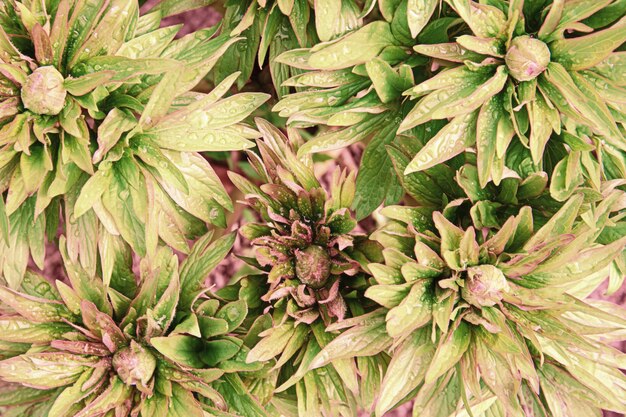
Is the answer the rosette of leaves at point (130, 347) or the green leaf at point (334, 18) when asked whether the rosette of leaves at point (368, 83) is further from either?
the rosette of leaves at point (130, 347)

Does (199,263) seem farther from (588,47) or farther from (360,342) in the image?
(588,47)

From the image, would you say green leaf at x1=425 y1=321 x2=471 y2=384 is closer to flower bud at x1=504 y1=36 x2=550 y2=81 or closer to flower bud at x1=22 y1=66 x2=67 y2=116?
flower bud at x1=504 y1=36 x2=550 y2=81

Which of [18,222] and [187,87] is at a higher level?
[187,87]

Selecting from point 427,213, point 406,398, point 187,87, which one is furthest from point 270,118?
Answer: point 406,398

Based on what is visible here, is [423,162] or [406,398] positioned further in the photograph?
[406,398]

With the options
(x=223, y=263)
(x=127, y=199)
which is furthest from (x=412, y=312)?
(x=223, y=263)

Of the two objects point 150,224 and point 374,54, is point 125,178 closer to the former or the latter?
point 150,224

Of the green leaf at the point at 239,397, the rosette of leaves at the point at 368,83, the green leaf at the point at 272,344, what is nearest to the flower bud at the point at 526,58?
the rosette of leaves at the point at 368,83
